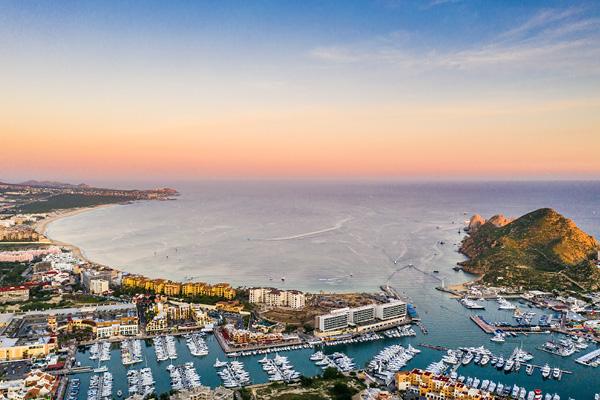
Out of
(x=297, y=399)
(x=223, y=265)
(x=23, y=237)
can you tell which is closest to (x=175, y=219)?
(x=23, y=237)

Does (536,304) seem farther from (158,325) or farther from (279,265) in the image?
(158,325)

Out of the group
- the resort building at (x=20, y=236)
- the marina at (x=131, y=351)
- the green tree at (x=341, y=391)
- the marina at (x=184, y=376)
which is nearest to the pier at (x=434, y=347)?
the green tree at (x=341, y=391)

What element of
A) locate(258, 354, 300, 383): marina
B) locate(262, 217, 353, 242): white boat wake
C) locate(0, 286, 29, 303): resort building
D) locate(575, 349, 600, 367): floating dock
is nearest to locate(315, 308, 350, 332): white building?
locate(258, 354, 300, 383): marina

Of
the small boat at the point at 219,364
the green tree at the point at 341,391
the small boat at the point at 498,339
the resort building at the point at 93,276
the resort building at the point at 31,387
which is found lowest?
the small boat at the point at 219,364

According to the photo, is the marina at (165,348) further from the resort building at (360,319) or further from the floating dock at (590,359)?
the floating dock at (590,359)

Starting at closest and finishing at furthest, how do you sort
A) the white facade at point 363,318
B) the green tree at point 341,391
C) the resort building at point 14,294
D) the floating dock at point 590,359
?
1. the green tree at point 341,391
2. the floating dock at point 590,359
3. the white facade at point 363,318
4. the resort building at point 14,294

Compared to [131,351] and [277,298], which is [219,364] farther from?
[277,298]
